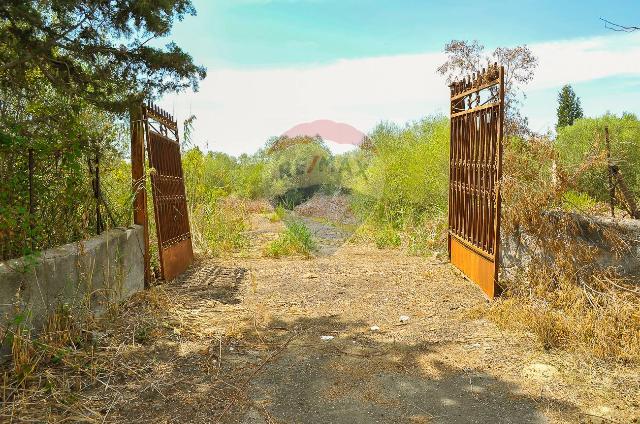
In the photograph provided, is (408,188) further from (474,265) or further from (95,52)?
(95,52)

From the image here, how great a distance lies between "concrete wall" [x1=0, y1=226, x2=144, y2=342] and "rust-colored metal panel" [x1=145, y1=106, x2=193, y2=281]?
0.95 metres

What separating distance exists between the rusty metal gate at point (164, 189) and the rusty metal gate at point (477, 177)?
4.28 metres

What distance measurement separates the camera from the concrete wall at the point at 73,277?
13.5ft

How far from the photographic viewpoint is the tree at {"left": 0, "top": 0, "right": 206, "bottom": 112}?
18.6ft

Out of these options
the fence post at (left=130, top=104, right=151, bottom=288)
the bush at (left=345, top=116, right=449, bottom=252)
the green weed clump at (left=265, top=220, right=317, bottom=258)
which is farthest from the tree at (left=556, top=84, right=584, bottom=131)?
the fence post at (left=130, top=104, right=151, bottom=288)

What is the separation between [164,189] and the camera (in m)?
8.09

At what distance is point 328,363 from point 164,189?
4578 mm

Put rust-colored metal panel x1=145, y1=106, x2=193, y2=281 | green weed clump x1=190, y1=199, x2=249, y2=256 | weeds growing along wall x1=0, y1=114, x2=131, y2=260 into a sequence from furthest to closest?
green weed clump x1=190, y1=199, x2=249, y2=256, rust-colored metal panel x1=145, y1=106, x2=193, y2=281, weeds growing along wall x1=0, y1=114, x2=131, y2=260

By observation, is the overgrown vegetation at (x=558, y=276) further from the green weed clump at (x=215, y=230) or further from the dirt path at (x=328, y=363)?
the green weed clump at (x=215, y=230)

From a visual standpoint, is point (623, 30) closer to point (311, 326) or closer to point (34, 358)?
point (311, 326)

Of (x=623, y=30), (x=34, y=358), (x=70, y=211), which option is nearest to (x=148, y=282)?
(x=70, y=211)

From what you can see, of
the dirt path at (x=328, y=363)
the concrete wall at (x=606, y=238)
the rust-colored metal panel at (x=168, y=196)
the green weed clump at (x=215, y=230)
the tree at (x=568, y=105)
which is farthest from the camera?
the tree at (x=568, y=105)

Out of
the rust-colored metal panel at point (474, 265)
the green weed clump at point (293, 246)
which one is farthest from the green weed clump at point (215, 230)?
the rust-colored metal panel at point (474, 265)

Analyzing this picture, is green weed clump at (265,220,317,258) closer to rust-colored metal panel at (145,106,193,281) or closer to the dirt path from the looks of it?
rust-colored metal panel at (145,106,193,281)
